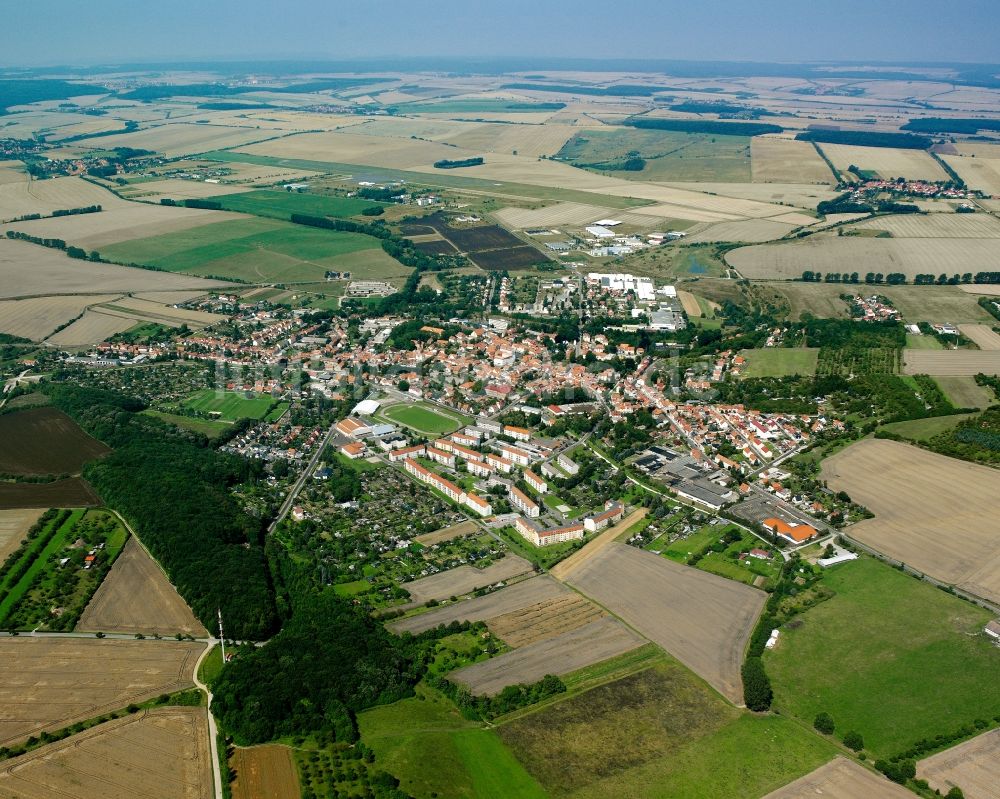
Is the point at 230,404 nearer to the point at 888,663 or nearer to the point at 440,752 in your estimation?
the point at 440,752

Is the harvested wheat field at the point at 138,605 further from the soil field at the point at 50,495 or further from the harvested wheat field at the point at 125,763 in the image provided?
the soil field at the point at 50,495

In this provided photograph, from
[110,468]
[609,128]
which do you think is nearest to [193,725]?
[110,468]

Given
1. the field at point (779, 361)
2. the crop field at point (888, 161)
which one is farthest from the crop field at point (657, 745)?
the crop field at point (888, 161)

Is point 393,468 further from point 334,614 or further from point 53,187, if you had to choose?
point 53,187

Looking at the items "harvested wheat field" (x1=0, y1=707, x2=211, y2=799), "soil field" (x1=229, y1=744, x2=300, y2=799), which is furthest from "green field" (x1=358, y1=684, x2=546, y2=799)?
"harvested wheat field" (x1=0, y1=707, x2=211, y2=799)

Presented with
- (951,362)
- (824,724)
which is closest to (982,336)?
(951,362)

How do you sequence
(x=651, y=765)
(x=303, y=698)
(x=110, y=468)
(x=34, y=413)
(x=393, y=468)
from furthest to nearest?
(x=34, y=413), (x=393, y=468), (x=110, y=468), (x=303, y=698), (x=651, y=765)

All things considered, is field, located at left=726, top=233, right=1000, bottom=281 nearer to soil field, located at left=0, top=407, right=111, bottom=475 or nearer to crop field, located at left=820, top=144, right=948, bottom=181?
crop field, located at left=820, top=144, right=948, bottom=181
